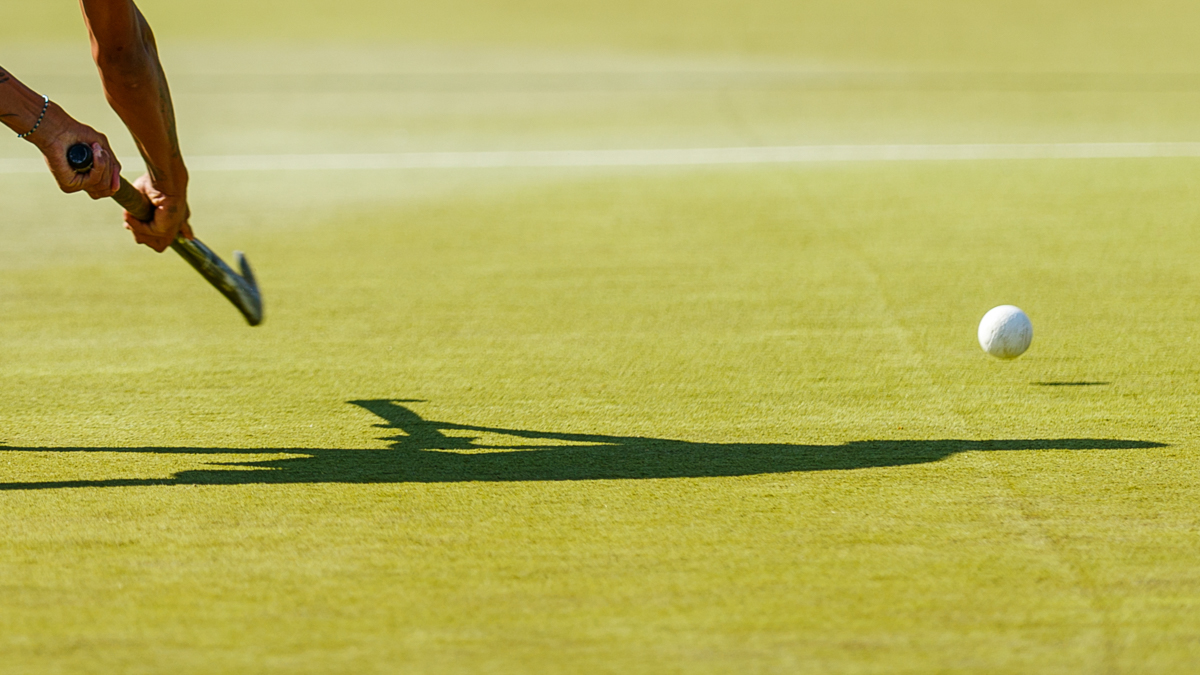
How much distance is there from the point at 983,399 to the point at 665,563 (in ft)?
6.59

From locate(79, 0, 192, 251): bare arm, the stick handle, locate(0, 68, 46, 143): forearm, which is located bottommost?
locate(0, 68, 46, 143): forearm

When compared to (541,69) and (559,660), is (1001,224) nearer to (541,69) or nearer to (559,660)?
(559,660)

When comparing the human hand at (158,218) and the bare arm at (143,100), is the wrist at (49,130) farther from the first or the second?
the human hand at (158,218)

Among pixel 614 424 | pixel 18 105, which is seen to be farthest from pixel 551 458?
pixel 18 105

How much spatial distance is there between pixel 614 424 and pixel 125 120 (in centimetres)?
215

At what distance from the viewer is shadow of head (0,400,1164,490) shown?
4250mm

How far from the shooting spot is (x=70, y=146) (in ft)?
14.5

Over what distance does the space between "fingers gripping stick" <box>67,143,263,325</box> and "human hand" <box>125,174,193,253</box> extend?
3 centimetres

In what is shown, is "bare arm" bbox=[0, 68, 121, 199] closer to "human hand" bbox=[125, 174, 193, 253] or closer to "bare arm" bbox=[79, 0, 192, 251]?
"bare arm" bbox=[79, 0, 192, 251]

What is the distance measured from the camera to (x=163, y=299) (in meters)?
6.84

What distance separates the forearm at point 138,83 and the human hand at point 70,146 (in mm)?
285

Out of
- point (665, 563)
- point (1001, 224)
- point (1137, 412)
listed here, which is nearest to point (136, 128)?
point (665, 563)

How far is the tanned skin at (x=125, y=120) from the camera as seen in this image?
4.38m

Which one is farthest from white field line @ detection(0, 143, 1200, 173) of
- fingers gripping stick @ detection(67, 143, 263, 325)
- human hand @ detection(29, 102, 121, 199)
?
human hand @ detection(29, 102, 121, 199)
